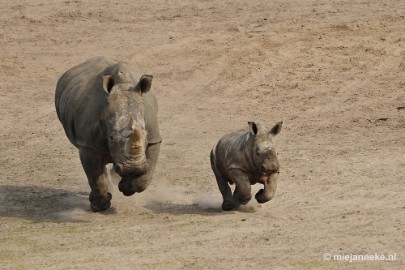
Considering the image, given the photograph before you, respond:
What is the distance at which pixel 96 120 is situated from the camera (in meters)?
14.5

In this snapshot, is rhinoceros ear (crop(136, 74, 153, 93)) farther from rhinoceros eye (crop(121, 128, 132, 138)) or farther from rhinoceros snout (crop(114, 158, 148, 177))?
rhinoceros snout (crop(114, 158, 148, 177))

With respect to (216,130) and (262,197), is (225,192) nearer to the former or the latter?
(262,197)

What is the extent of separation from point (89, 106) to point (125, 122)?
0.90m

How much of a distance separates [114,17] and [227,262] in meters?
14.4

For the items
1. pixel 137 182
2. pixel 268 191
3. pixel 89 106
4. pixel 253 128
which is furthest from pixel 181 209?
pixel 89 106

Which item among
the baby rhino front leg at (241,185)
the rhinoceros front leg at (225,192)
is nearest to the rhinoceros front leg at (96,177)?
the rhinoceros front leg at (225,192)

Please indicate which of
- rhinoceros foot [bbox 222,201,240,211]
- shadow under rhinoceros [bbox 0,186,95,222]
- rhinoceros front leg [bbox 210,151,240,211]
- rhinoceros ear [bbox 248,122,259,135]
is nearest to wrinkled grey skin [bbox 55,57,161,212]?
shadow under rhinoceros [bbox 0,186,95,222]

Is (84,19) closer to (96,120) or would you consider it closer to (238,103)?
(238,103)

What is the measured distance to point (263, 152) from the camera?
1416 cm

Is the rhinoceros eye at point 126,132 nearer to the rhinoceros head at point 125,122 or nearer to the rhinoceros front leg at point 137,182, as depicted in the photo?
the rhinoceros head at point 125,122

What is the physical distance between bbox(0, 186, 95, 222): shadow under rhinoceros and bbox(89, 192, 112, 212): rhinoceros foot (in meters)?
0.26

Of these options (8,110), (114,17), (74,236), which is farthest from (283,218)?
(114,17)

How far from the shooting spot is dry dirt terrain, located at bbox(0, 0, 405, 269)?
43.5 feet

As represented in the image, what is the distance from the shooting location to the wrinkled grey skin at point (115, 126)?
13828 millimetres
